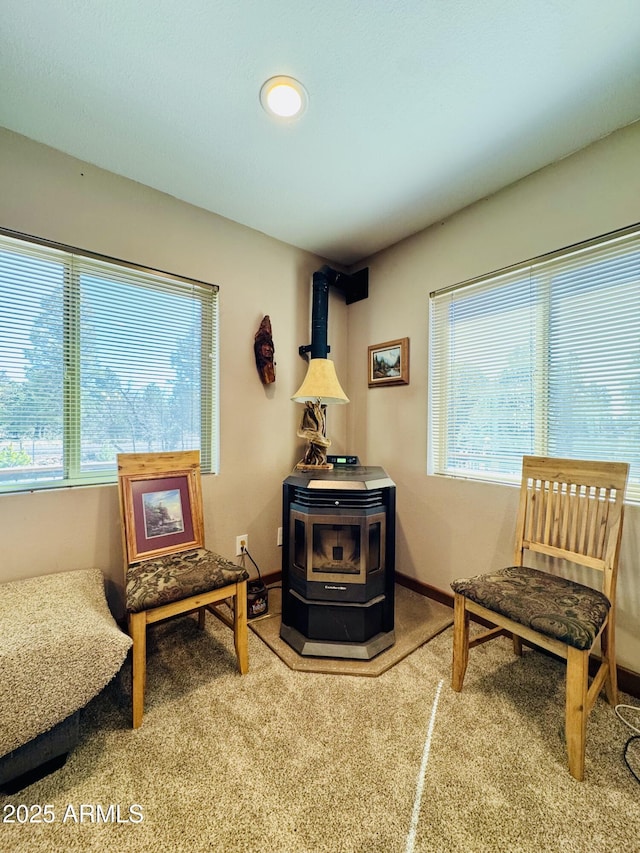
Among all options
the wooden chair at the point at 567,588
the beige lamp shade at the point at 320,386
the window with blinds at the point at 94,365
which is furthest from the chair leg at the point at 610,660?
the window with blinds at the point at 94,365

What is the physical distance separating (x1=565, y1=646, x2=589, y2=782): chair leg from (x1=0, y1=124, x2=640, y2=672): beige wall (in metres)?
0.66

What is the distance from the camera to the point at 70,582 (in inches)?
63.3

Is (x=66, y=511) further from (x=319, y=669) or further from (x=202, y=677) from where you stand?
(x=319, y=669)

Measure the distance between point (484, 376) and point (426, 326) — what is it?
0.56 meters

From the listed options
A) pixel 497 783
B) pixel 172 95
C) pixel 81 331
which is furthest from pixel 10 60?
pixel 497 783

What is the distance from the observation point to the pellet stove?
1840mm

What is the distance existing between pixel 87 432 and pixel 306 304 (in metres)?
1.79

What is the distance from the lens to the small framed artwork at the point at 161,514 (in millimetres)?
1805

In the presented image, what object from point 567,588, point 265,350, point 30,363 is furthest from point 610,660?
point 30,363

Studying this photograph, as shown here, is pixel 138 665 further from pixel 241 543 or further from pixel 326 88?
pixel 326 88

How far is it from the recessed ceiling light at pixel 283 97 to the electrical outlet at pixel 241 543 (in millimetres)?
2400

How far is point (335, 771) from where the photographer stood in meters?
1.20

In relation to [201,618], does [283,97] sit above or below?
above

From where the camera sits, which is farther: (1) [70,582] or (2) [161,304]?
(2) [161,304]
